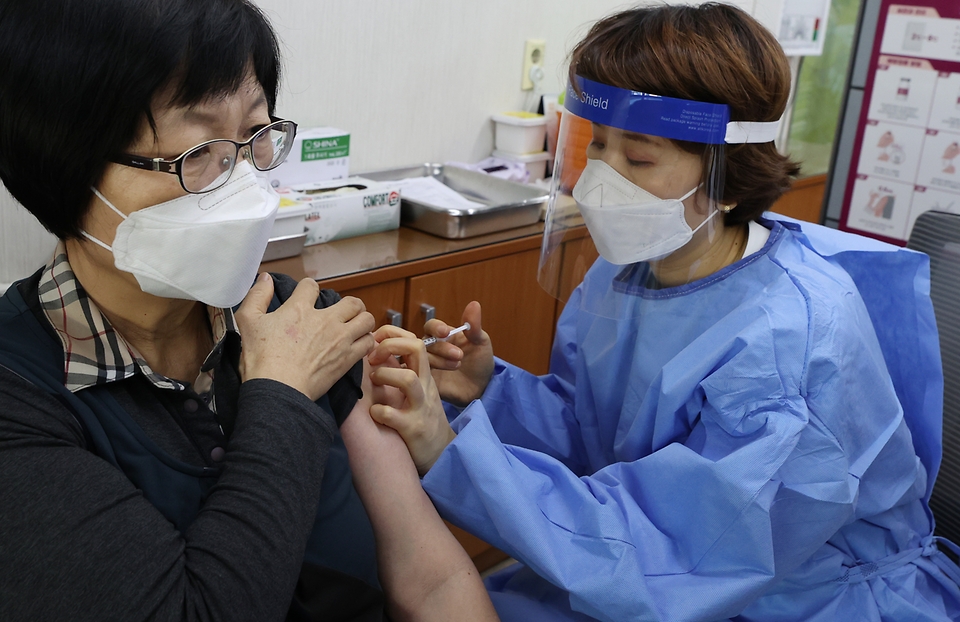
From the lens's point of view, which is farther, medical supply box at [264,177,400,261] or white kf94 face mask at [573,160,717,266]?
medical supply box at [264,177,400,261]

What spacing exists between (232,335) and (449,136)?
152cm

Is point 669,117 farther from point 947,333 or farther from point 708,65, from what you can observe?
point 947,333

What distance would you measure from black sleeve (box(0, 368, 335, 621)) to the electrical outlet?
6.32 feet

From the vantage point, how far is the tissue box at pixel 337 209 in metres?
1.86

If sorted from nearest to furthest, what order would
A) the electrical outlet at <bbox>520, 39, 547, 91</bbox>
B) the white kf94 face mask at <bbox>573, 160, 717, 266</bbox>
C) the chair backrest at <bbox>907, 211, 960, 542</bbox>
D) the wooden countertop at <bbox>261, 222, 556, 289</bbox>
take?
the white kf94 face mask at <bbox>573, 160, 717, 266</bbox>
the chair backrest at <bbox>907, 211, 960, 542</bbox>
the wooden countertop at <bbox>261, 222, 556, 289</bbox>
the electrical outlet at <bbox>520, 39, 547, 91</bbox>

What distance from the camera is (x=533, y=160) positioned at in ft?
8.55

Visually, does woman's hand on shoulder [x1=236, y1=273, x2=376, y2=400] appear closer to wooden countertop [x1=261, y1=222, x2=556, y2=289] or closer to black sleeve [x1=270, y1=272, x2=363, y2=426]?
black sleeve [x1=270, y1=272, x2=363, y2=426]

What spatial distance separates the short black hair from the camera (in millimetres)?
906

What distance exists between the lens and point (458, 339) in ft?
5.31

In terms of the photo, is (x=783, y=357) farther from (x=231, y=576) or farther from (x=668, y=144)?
(x=231, y=576)

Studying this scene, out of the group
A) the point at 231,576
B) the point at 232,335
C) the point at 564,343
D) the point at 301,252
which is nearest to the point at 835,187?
the point at 564,343

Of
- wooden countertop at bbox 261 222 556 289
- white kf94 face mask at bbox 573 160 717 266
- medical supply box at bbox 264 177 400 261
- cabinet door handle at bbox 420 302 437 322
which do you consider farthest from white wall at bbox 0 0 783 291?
white kf94 face mask at bbox 573 160 717 266

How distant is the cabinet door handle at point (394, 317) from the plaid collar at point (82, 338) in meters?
0.84

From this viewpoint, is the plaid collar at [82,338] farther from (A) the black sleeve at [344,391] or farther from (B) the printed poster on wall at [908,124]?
(B) the printed poster on wall at [908,124]
